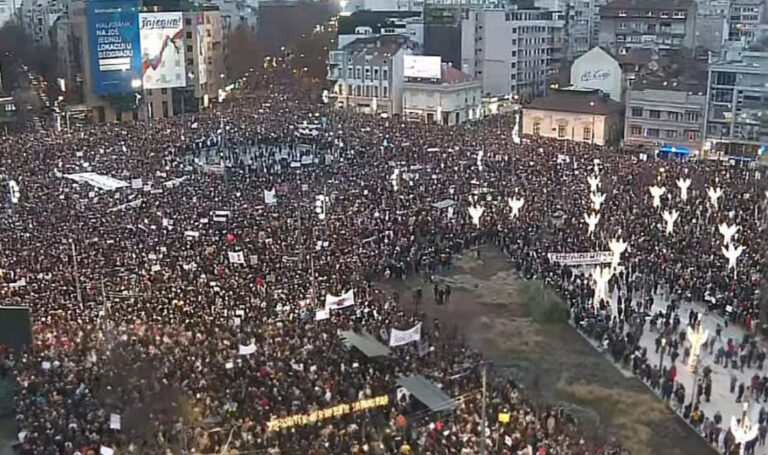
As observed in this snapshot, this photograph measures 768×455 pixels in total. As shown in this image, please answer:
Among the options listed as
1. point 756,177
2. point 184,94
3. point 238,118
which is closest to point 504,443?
point 756,177

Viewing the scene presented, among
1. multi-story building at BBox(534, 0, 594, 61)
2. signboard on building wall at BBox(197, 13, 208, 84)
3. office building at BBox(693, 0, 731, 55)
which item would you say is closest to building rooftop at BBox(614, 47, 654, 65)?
office building at BBox(693, 0, 731, 55)

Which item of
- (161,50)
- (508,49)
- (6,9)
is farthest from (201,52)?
(6,9)

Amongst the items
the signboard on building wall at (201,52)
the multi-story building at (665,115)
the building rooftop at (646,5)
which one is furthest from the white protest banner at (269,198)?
the building rooftop at (646,5)

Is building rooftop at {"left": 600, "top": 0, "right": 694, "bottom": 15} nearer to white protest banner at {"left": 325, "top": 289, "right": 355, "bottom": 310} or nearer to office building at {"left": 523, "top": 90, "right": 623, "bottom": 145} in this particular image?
office building at {"left": 523, "top": 90, "right": 623, "bottom": 145}

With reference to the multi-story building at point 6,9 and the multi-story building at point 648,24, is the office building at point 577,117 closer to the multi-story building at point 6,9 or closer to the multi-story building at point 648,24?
the multi-story building at point 648,24

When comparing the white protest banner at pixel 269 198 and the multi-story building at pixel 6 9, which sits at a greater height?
the multi-story building at pixel 6 9

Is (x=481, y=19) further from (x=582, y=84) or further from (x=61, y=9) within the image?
(x=61, y=9)

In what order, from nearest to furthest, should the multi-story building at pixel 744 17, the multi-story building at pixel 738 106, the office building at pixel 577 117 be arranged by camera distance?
the multi-story building at pixel 738 106 < the office building at pixel 577 117 < the multi-story building at pixel 744 17

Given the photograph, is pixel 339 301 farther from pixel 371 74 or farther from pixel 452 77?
pixel 371 74
